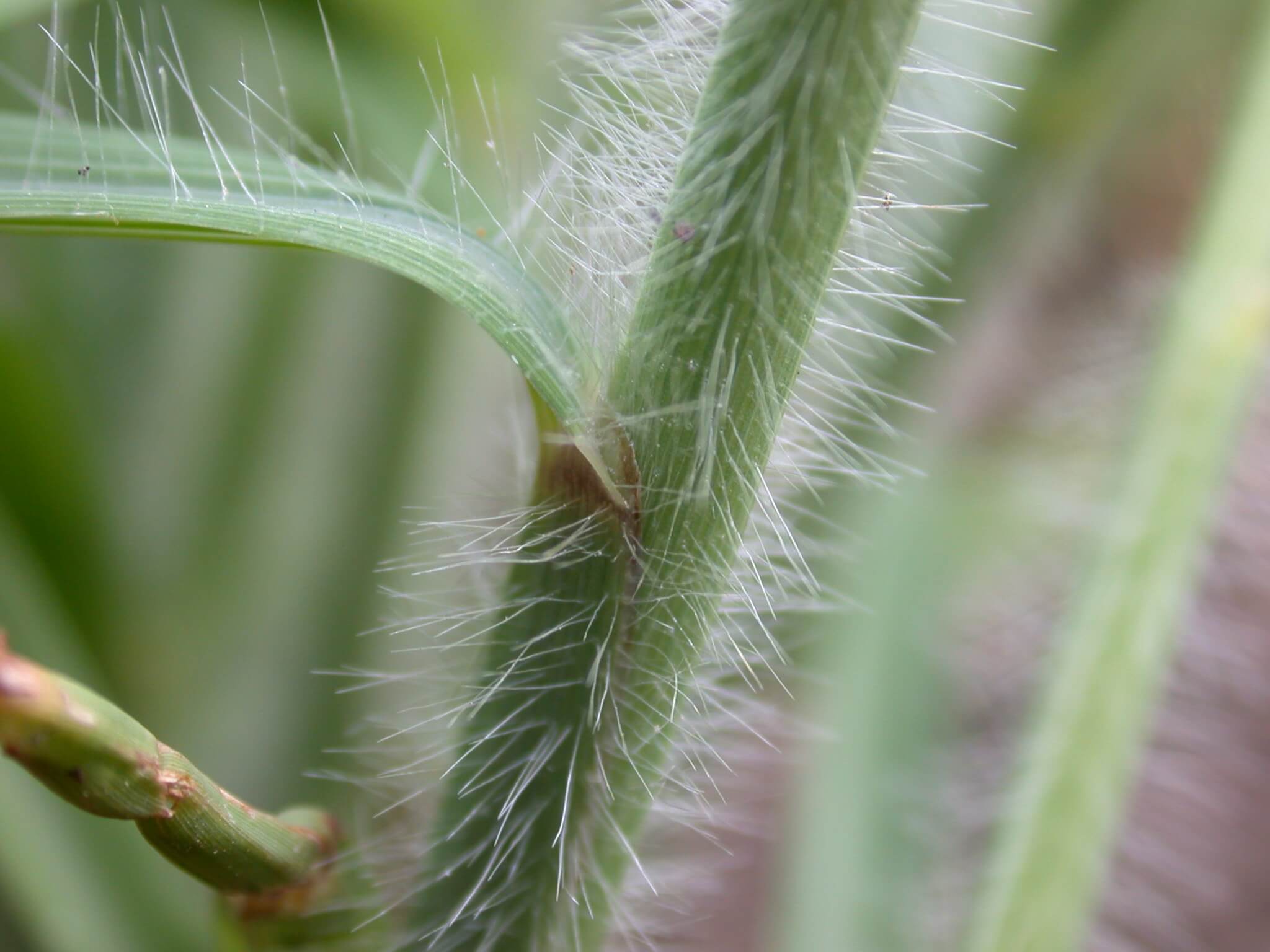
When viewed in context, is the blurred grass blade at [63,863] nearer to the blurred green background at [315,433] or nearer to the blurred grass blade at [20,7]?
the blurred green background at [315,433]

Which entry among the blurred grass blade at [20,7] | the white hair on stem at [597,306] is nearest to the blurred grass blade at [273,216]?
the white hair on stem at [597,306]

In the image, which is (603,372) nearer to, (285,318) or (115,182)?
(115,182)

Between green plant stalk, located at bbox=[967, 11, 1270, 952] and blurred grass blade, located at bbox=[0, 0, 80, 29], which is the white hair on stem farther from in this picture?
green plant stalk, located at bbox=[967, 11, 1270, 952]

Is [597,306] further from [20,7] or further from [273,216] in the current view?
[20,7]

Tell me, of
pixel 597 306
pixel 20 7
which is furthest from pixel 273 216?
pixel 20 7

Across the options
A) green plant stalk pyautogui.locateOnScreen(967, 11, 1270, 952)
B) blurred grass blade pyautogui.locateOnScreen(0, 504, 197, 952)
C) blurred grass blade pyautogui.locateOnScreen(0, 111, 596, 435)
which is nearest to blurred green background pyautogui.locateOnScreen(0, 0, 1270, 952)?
blurred grass blade pyautogui.locateOnScreen(0, 504, 197, 952)

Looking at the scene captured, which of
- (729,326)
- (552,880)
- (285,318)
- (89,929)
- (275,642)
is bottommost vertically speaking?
(89,929)

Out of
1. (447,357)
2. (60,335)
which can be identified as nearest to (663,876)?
(447,357)
